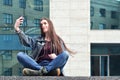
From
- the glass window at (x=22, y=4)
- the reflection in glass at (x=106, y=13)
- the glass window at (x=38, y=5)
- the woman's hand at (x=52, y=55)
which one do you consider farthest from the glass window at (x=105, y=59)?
the woman's hand at (x=52, y=55)

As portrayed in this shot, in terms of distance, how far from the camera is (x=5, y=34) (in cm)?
2355

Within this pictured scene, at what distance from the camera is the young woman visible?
16.9 feet

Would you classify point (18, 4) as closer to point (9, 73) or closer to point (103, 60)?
point (9, 73)

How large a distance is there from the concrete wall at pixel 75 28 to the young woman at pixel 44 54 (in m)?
19.1

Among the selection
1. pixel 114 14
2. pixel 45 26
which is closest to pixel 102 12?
pixel 114 14

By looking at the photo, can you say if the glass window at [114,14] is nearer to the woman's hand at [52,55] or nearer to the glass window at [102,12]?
the glass window at [102,12]

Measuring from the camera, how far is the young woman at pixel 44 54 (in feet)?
16.9

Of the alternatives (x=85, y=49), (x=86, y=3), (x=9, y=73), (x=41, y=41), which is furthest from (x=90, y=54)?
(x=41, y=41)

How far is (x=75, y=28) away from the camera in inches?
984

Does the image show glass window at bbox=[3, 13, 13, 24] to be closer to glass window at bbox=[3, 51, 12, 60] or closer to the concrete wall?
glass window at bbox=[3, 51, 12, 60]

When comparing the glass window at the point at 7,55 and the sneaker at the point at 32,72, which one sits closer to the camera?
the sneaker at the point at 32,72

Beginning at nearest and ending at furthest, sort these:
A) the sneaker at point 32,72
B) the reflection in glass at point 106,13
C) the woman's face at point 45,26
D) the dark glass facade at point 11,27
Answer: the sneaker at point 32,72, the woman's face at point 45,26, the dark glass facade at point 11,27, the reflection in glass at point 106,13

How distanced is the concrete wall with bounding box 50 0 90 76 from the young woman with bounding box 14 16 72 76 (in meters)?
19.1

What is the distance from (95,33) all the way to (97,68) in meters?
2.16
